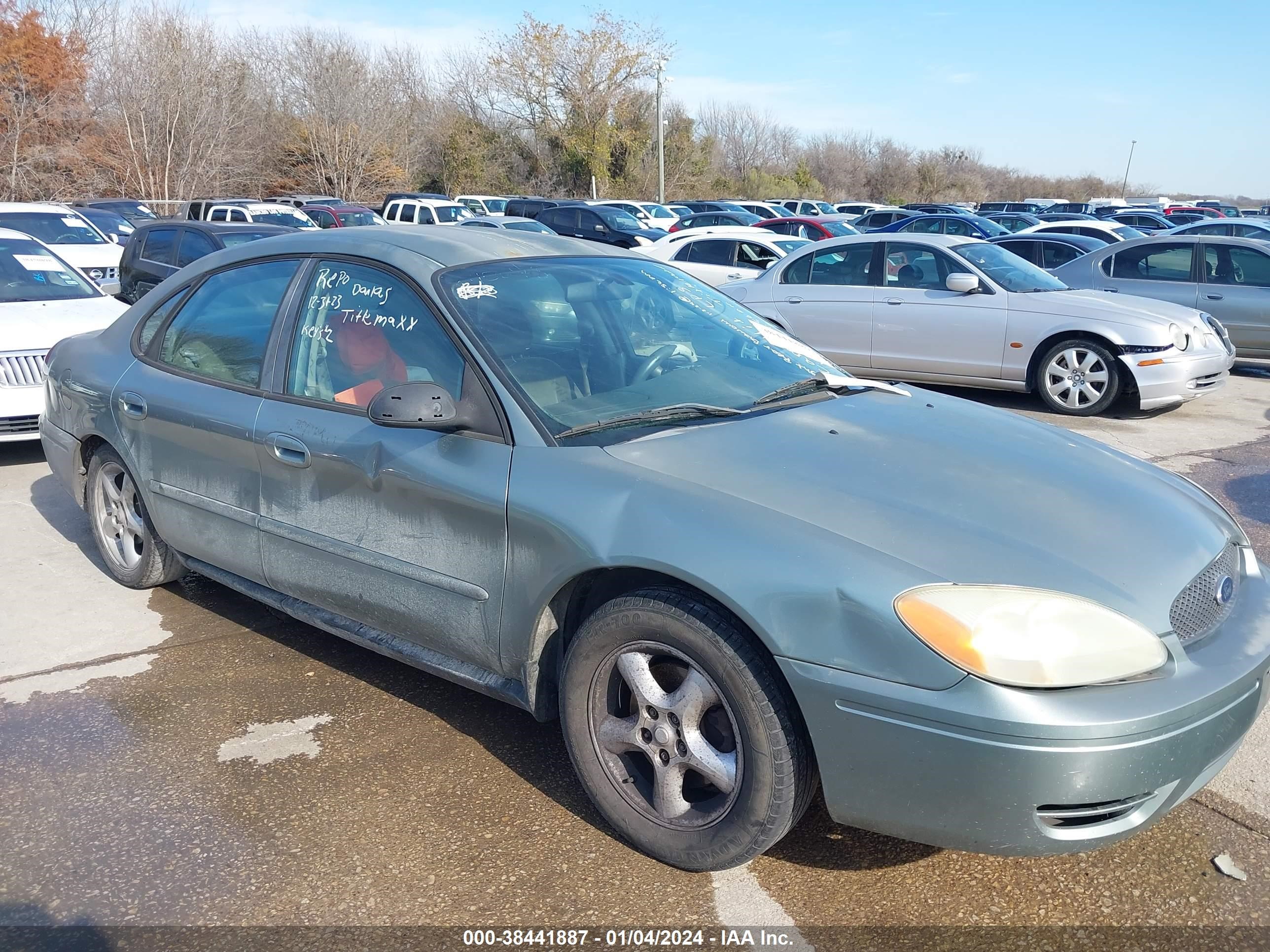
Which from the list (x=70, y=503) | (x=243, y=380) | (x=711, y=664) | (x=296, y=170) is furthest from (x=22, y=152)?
(x=711, y=664)

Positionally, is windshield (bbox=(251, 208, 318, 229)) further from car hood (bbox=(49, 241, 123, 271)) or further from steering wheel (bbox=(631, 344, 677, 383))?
steering wheel (bbox=(631, 344, 677, 383))

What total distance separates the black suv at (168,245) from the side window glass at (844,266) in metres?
6.27

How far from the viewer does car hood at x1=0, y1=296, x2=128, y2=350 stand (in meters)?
7.07

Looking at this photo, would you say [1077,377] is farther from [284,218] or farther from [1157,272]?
[284,218]

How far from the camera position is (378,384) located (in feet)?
11.4

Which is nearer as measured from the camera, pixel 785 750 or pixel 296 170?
pixel 785 750

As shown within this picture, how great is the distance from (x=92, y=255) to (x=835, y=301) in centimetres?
1111

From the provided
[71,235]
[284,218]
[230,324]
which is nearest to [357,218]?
[284,218]

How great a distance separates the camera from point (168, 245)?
1248 centimetres

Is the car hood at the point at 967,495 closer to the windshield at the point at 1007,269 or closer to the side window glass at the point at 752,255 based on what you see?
the windshield at the point at 1007,269

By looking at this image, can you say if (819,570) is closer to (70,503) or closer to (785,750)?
(785,750)

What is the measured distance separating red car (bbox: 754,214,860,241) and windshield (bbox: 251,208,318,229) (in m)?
9.06

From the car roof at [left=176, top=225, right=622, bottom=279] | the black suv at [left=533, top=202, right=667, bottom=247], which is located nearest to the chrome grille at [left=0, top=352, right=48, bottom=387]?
the car roof at [left=176, top=225, right=622, bottom=279]

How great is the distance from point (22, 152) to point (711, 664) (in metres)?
40.6
